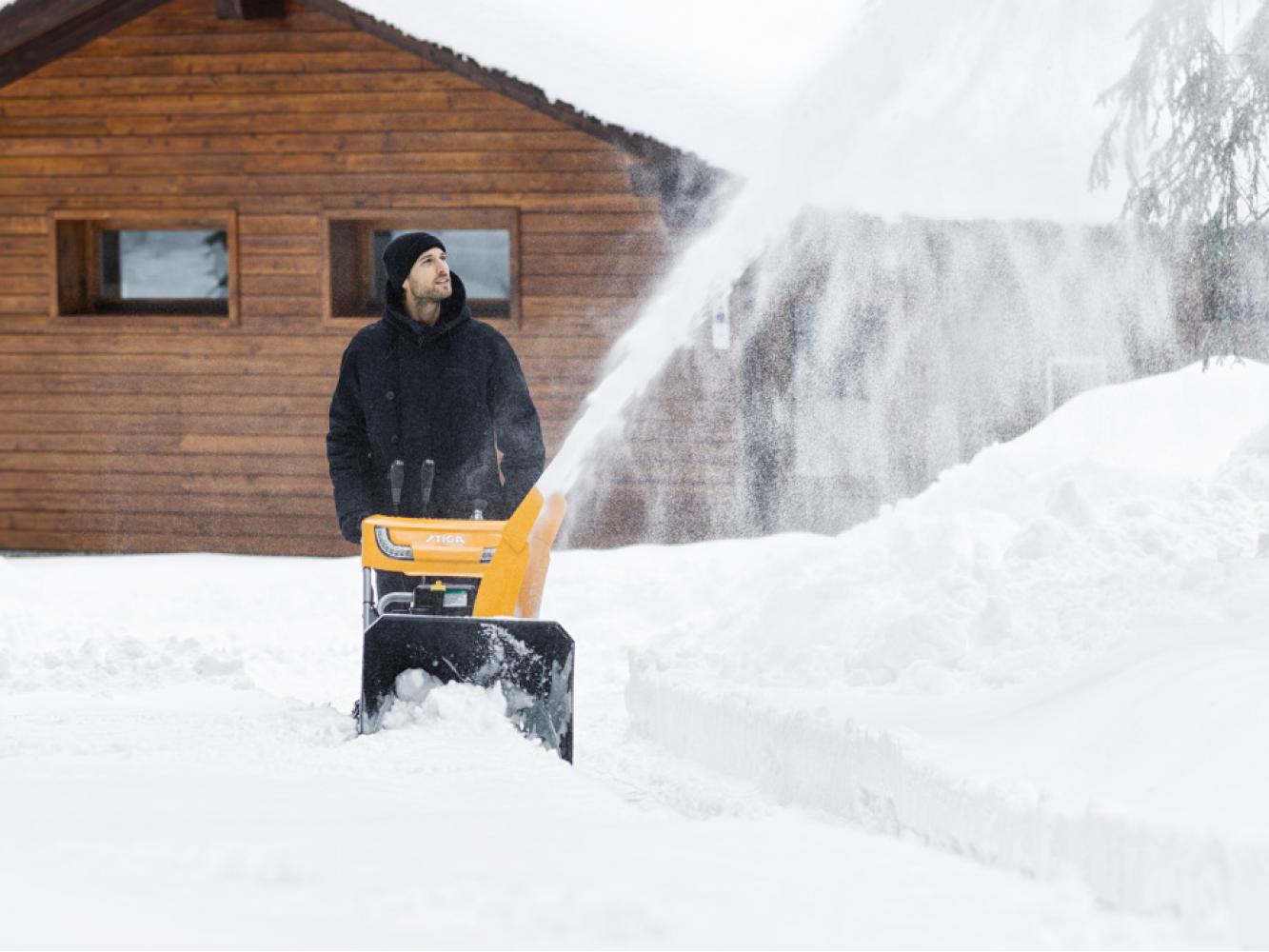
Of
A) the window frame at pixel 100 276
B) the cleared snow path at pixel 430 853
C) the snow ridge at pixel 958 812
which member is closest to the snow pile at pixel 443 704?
the cleared snow path at pixel 430 853

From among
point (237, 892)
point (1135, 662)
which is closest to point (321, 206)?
point (1135, 662)

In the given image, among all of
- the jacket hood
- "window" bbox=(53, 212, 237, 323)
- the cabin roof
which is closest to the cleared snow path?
the jacket hood

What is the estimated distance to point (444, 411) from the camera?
5285mm

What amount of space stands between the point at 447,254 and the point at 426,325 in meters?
7.86

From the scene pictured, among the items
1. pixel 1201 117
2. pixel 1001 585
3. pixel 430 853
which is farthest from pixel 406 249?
pixel 1201 117

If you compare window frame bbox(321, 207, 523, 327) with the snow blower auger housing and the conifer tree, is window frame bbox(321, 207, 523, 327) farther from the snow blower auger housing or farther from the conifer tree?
the snow blower auger housing

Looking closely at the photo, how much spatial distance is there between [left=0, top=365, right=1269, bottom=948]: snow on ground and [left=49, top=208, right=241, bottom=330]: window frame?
5366mm

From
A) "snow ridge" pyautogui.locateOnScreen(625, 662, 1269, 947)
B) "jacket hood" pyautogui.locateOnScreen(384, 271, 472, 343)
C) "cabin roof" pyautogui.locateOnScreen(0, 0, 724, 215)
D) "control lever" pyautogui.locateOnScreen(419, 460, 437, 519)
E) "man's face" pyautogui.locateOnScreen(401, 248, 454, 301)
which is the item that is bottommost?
"snow ridge" pyautogui.locateOnScreen(625, 662, 1269, 947)

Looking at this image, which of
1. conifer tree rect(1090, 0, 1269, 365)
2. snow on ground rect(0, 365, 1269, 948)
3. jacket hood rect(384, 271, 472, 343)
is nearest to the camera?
snow on ground rect(0, 365, 1269, 948)

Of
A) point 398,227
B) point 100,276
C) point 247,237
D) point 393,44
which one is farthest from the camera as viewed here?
point 100,276

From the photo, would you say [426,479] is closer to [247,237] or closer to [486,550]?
[486,550]

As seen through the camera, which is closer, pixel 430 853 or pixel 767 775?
pixel 430 853

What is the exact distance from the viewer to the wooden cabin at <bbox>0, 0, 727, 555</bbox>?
41.1 feet

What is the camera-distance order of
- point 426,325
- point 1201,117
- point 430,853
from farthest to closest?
point 1201,117
point 426,325
point 430,853
